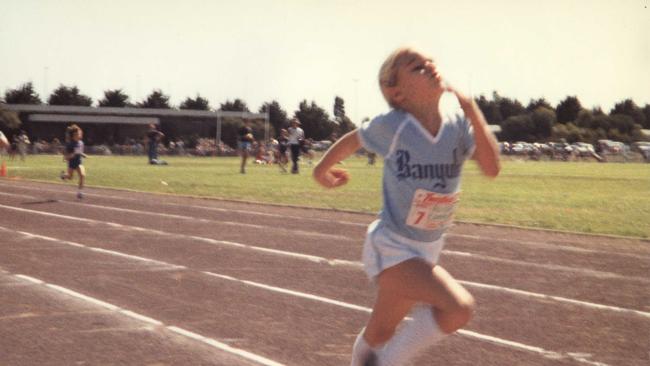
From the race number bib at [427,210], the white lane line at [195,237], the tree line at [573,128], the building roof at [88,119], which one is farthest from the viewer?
the tree line at [573,128]

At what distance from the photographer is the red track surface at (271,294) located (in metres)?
5.91

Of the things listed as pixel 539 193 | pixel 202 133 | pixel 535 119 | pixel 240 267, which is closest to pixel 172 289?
pixel 240 267

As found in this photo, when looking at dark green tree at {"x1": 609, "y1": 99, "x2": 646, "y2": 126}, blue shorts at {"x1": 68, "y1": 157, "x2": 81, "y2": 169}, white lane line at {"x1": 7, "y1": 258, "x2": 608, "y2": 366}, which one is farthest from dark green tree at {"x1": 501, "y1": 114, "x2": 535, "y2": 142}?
white lane line at {"x1": 7, "y1": 258, "x2": 608, "y2": 366}

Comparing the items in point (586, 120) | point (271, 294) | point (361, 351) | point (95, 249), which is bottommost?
point (95, 249)

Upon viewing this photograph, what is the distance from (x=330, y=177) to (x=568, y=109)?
502ft

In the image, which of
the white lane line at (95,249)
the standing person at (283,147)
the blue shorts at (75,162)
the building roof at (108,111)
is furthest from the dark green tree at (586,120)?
the white lane line at (95,249)

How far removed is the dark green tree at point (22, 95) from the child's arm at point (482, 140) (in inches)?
4981

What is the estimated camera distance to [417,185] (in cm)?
402

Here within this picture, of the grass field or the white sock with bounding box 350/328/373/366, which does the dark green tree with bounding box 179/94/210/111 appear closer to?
the grass field

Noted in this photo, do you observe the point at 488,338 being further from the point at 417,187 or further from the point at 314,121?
the point at 314,121

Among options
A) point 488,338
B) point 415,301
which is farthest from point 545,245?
point 415,301

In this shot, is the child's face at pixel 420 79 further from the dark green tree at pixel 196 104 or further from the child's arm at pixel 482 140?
the dark green tree at pixel 196 104

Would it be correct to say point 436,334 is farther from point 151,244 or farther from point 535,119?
point 535,119

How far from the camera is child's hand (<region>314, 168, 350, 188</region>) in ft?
14.3
